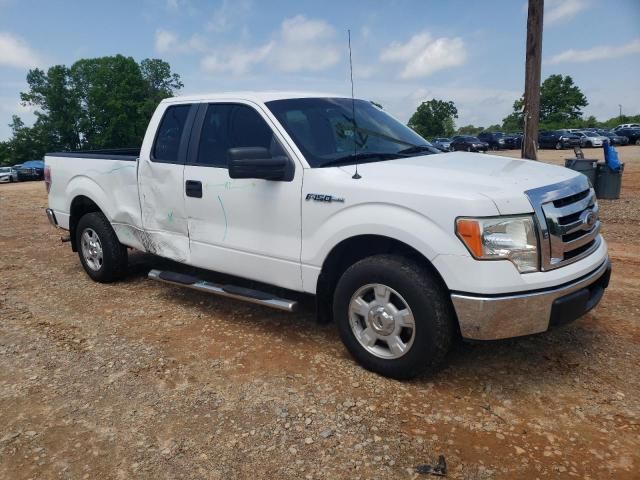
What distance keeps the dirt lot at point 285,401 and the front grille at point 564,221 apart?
849 millimetres

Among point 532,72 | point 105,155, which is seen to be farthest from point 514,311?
point 532,72

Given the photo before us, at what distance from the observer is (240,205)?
4.21m

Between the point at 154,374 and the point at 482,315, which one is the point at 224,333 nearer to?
the point at 154,374

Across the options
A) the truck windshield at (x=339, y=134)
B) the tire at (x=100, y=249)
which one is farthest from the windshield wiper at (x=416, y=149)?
the tire at (x=100, y=249)

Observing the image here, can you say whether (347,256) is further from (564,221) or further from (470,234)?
(564,221)

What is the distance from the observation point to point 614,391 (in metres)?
3.37

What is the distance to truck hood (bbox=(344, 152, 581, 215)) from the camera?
10.2 ft

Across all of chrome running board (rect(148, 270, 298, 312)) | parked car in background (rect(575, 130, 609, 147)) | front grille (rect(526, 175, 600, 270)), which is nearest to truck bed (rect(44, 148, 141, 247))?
chrome running board (rect(148, 270, 298, 312))

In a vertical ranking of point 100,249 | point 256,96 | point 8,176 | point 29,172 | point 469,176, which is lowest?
point 8,176

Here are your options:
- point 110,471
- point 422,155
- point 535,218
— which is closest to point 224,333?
point 110,471

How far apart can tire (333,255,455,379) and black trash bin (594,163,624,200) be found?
9277mm

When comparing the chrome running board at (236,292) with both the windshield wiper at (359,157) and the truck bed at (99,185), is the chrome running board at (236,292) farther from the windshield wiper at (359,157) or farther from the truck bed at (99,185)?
the windshield wiper at (359,157)

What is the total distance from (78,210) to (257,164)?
128 inches

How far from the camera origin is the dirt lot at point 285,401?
2.81m
